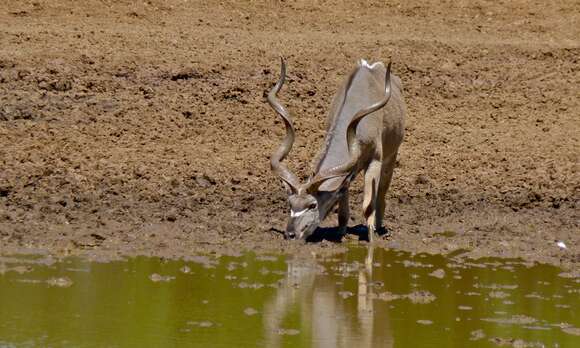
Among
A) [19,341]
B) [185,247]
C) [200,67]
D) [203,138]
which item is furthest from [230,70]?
[19,341]

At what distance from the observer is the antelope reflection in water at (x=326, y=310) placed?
10750 millimetres

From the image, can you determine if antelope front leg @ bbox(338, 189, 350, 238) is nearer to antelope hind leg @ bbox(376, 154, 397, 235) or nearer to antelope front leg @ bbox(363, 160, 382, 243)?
antelope front leg @ bbox(363, 160, 382, 243)

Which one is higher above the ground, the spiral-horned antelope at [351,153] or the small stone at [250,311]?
the spiral-horned antelope at [351,153]

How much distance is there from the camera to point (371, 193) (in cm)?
1474

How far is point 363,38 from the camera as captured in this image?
20906 millimetres

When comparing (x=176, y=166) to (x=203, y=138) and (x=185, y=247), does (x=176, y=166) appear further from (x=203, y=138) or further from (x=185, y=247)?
(x=185, y=247)

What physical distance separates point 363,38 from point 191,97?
3494 millimetres

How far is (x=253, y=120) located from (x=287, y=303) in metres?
6.60

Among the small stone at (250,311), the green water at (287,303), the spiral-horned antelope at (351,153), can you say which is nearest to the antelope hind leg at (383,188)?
the spiral-horned antelope at (351,153)

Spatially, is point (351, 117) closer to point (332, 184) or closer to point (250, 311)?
point (332, 184)

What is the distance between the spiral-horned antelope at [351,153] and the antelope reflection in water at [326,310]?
0.94 metres

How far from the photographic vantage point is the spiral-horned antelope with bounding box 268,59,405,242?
46.7ft

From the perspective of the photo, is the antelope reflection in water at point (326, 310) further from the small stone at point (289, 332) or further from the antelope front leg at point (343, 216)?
the antelope front leg at point (343, 216)

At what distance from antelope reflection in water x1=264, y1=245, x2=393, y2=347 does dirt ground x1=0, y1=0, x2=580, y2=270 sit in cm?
113
